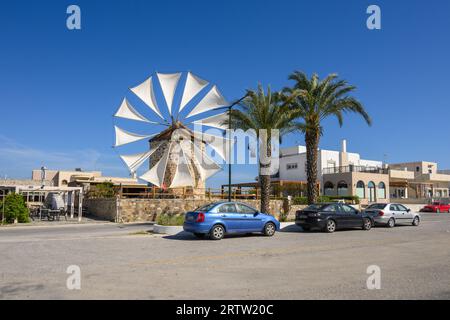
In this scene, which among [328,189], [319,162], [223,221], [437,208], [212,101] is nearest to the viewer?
[223,221]

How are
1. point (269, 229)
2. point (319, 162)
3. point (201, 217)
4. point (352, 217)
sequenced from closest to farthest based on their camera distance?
1. point (201, 217)
2. point (269, 229)
3. point (352, 217)
4. point (319, 162)

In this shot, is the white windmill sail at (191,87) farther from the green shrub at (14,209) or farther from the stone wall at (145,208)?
the green shrub at (14,209)

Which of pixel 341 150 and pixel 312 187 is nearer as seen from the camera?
pixel 312 187

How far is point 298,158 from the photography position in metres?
57.4

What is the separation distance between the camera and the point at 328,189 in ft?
168

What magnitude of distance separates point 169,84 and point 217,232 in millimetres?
25161

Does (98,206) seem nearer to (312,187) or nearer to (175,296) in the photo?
(312,187)

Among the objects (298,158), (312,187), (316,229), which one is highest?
(298,158)

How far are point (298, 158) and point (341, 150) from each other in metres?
8.48

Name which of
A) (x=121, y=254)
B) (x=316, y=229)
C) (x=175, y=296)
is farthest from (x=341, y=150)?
(x=175, y=296)

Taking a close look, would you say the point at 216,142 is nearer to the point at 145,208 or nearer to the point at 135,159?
the point at 135,159

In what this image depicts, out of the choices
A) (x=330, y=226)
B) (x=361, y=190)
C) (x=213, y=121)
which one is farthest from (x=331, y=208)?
(x=361, y=190)

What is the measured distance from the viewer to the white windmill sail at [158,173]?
114 ft
